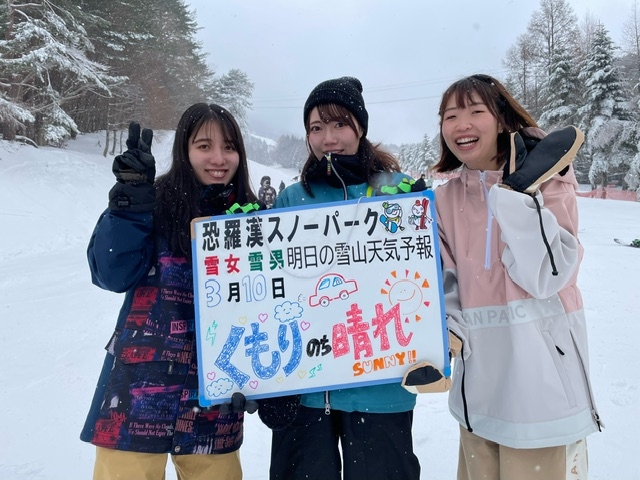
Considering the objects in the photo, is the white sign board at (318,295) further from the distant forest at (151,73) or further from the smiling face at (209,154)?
the distant forest at (151,73)

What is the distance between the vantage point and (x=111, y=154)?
82.5 feet

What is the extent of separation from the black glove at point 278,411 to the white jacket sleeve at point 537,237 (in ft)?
3.86

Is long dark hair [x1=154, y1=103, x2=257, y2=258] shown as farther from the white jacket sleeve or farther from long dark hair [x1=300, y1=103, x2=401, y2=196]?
the white jacket sleeve

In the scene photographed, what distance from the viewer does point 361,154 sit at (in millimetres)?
2229

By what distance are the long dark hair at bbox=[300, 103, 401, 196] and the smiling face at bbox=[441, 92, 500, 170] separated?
1.15 ft

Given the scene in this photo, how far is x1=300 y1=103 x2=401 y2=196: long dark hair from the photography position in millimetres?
2191

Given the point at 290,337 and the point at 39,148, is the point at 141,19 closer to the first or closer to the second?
the point at 39,148

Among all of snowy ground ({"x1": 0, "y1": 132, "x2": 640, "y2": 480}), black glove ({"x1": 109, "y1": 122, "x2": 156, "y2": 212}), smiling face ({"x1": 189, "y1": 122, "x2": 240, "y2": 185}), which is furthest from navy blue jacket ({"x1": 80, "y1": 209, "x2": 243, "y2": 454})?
snowy ground ({"x1": 0, "y1": 132, "x2": 640, "y2": 480})

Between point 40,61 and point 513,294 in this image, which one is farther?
point 40,61

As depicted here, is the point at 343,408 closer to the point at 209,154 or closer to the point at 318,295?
the point at 318,295

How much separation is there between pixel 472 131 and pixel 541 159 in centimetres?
38

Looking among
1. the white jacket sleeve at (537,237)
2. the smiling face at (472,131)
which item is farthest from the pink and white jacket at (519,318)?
the smiling face at (472,131)

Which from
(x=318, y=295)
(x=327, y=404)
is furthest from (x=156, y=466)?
(x=318, y=295)

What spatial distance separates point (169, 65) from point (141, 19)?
22.3ft
